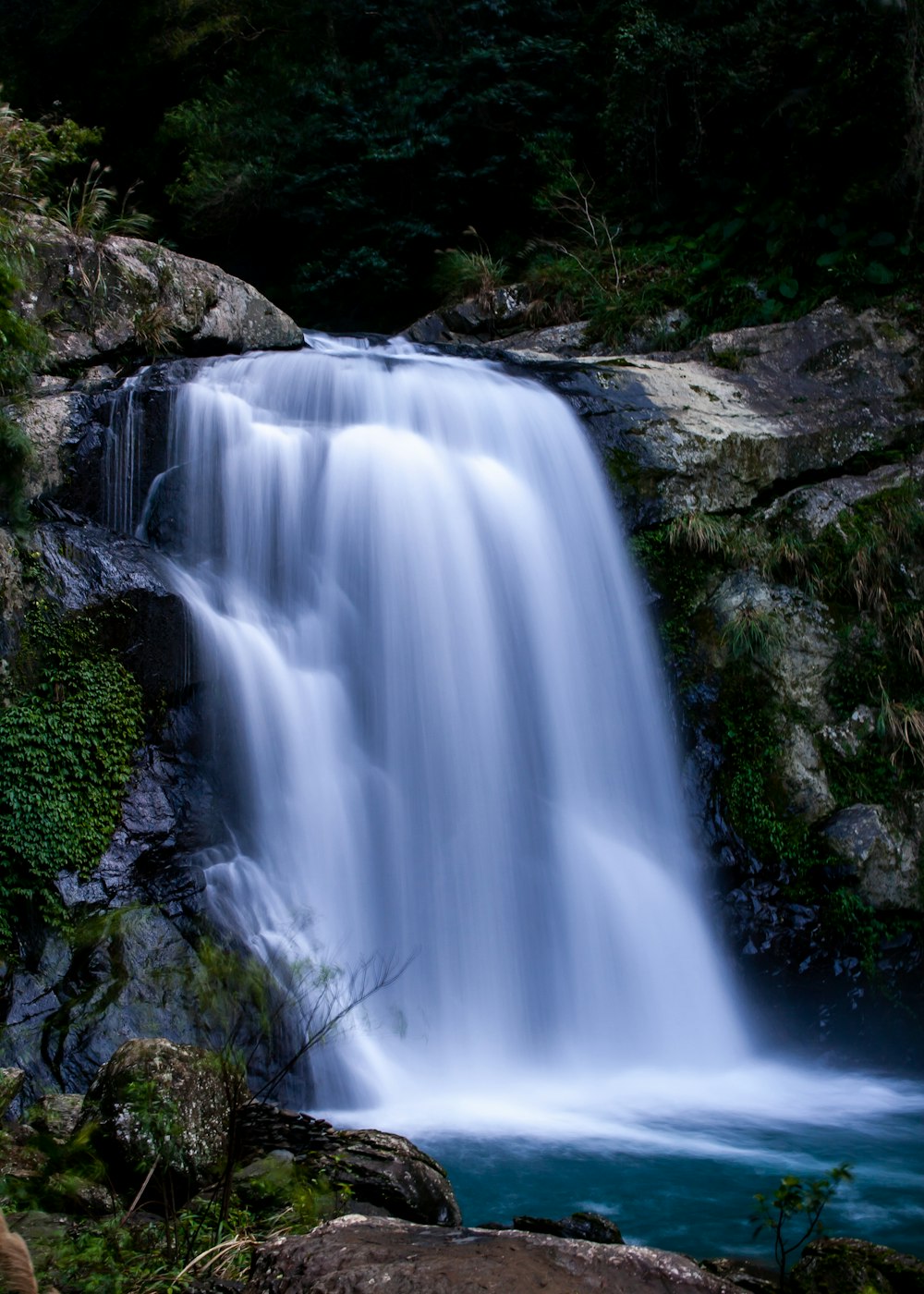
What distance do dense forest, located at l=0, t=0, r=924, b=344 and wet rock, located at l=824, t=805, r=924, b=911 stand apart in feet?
19.6

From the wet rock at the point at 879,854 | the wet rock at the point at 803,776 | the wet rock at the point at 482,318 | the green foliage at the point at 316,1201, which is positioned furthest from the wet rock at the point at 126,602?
the wet rock at the point at 482,318

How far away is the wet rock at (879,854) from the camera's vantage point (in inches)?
316

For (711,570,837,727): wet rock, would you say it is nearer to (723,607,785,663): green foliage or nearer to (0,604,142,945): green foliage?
(723,607,785,663): green foliage

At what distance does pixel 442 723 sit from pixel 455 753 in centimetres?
25

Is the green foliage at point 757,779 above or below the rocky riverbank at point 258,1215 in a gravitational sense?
above

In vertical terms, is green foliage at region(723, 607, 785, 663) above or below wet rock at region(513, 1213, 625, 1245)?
above

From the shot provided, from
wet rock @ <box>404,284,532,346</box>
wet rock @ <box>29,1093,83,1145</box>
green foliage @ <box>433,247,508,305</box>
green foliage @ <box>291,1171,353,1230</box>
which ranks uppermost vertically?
green foliage @ <box>433,247,508,305</box>

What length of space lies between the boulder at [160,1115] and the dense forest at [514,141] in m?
10.2

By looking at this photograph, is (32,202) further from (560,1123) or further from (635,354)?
(560,1123)

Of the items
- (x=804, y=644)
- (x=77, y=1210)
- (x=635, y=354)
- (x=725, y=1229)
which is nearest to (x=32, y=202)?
(x=635, y=354)

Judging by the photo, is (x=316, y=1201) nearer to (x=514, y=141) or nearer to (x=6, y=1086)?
(x=6, y=1086)

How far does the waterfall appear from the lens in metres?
7.10

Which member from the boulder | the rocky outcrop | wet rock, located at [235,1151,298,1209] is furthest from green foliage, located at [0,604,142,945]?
wet rock, located at [235,1151,298,1209]

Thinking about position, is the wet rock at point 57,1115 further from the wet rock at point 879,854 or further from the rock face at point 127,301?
the rock face at point 127,301
